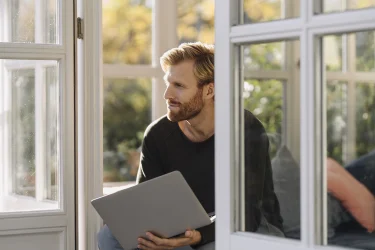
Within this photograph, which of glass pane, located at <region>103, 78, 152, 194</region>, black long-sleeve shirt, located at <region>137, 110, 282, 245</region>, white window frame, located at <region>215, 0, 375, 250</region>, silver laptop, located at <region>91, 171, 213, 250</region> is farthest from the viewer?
glass pane, located at <region>103, 78, 152, 194</region>

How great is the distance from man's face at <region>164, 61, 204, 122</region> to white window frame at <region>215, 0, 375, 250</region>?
4.54 feet

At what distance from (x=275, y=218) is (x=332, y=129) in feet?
0.88

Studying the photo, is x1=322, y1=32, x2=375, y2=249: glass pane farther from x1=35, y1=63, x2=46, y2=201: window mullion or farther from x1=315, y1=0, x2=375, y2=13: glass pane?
x1=35, y1=63, x2=46, y2=201: window mullion

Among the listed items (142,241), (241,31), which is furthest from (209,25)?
(241,31)

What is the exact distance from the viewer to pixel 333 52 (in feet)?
5.27

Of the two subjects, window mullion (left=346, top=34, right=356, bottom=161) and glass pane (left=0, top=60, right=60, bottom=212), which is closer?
window mullion (left=346, top=34, right=356, bottom=161)

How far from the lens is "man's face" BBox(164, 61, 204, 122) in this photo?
3.21m

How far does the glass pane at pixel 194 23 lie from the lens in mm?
11117

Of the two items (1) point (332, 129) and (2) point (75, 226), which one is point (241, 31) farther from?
(2) point (75, 226)

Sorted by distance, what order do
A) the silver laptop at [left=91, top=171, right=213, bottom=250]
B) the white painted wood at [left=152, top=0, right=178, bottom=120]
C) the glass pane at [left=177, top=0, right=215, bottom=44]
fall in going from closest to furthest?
the silver laptop at [left=91, top=171, right=213, bottom=250]
the white painted wood at [left=152, top=0, right=178, bottom=120]
the glass pane at [left=177, top=0, right=215, bottom=44]

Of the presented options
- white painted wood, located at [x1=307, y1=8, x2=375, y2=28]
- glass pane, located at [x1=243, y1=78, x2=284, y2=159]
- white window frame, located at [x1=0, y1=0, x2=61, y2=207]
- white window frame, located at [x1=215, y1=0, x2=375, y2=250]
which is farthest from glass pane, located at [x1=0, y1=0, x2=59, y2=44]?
white painted wood, located at [x1=307, y1=8, x2=375, y2=28]

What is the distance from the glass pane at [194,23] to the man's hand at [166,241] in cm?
846

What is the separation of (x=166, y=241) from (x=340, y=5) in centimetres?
134

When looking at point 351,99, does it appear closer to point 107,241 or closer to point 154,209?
point 154,209
